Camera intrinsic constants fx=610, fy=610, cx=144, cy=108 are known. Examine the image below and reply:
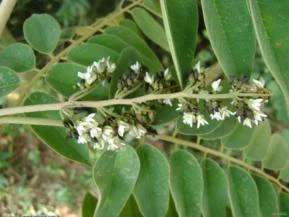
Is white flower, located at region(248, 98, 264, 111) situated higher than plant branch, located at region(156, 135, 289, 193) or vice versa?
white flower, located at region(248, 98, 264, 111)

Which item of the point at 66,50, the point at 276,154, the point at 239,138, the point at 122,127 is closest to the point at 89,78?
the point at 122,127

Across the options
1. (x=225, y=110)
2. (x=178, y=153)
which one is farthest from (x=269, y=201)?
(x=225, y=110)

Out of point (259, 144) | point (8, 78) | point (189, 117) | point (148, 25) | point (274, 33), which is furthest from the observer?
point (148, 25)

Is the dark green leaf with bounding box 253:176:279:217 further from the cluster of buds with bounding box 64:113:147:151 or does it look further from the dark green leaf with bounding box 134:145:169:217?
the cluster of buds with bounding box 64:113:147:151

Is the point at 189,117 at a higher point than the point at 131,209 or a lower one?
higher

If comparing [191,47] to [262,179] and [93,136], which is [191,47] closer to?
[93,136]

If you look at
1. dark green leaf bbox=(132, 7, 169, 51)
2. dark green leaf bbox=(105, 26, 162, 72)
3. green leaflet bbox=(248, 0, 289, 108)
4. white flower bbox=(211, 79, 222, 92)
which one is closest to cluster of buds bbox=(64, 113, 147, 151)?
white flower bbox=(211, 79, 222, 92)

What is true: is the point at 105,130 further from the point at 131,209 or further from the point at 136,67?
the point at 131,209
